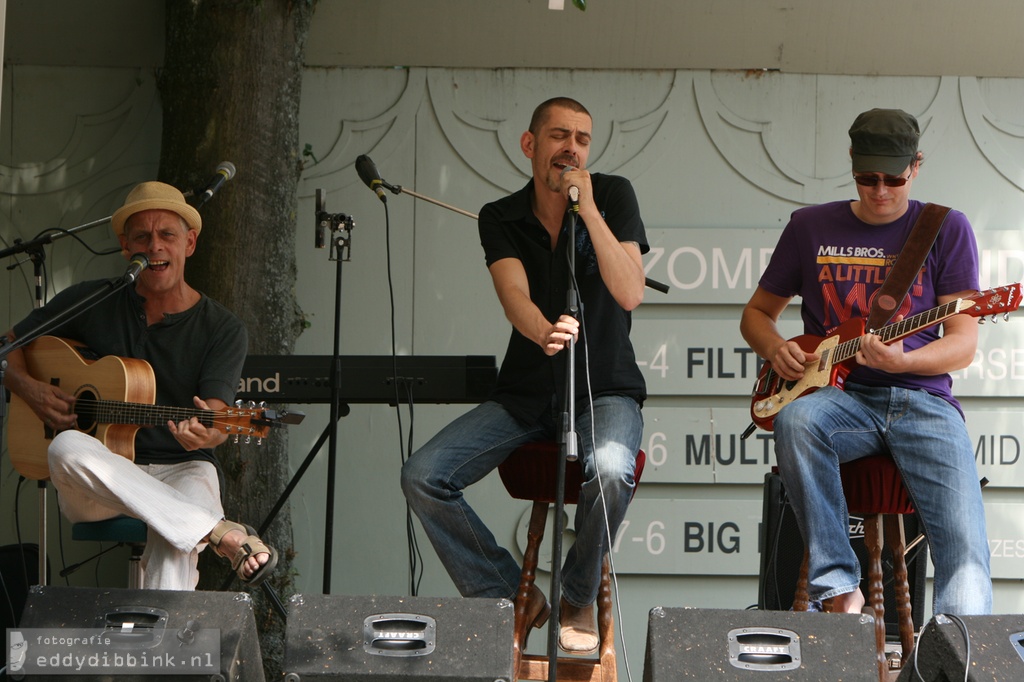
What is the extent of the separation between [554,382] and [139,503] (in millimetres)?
1226

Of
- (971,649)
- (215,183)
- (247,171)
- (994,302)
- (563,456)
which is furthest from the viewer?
(247,171)

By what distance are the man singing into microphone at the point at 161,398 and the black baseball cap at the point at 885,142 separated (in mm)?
1998

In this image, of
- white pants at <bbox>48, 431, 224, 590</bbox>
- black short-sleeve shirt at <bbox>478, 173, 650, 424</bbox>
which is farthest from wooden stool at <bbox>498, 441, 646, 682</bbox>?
white pants at <bbox>48, 431, 224, 590</bbox>

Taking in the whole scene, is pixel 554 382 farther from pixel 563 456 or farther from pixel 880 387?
pixel 880 387

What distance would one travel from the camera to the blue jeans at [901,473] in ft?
10.7

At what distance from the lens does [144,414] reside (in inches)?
149

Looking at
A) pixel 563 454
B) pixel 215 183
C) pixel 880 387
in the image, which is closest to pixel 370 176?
pixel 215 183

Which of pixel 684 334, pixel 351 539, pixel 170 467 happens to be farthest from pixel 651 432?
pixel 170 467

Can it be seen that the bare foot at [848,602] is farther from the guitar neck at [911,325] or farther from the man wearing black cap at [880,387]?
the guitar neck at [911,325]

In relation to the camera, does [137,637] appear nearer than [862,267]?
Yes

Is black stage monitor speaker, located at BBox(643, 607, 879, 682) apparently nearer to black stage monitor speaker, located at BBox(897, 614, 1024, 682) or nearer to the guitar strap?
black stage monitor speaker, located at BBox(897, 614, 1024, 682)

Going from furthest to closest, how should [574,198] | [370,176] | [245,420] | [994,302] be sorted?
[370,176], [245,420], [994,302], [574,198]

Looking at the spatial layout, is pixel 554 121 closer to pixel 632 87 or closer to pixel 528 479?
pixel 528 479

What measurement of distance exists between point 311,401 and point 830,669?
2.15 metres
